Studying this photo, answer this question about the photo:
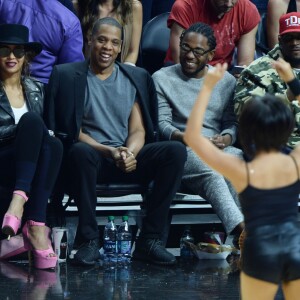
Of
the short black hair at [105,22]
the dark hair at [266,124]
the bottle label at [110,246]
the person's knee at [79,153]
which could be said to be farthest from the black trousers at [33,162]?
the dark hair at [266,124]

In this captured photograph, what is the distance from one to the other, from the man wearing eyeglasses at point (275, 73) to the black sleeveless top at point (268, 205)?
275 centimetres

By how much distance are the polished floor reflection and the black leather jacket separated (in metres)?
0.85

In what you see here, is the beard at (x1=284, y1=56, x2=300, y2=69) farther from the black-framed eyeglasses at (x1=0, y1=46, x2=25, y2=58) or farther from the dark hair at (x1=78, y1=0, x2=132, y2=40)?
the black-framed eyeglasses at (x1=0, y1=46, x2=25, y2=58)

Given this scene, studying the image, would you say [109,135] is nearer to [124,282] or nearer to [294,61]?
[124,282]

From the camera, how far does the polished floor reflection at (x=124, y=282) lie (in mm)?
5086

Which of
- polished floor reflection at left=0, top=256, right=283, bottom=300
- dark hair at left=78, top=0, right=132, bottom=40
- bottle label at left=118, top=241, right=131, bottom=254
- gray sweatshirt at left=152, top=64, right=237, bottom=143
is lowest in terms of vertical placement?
polished floor reflection at left=0, top=256, right=283, bottom=300

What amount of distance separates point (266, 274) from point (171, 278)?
6.92 feet

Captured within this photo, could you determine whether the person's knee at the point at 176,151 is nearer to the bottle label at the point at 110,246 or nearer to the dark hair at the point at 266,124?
the bottle label at the point at 110,246

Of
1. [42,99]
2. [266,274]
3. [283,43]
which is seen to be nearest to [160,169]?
[42,99]

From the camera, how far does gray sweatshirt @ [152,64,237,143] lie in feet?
21.4

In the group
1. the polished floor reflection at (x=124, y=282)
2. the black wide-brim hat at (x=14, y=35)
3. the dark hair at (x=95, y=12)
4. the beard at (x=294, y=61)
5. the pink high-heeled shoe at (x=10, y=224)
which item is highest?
the dark hair at (x=95, y=12)

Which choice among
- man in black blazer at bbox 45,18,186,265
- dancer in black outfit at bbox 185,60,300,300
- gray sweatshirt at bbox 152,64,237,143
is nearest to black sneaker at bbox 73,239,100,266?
man in black blazer at bbox 45,18,186,265

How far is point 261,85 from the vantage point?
252 inches

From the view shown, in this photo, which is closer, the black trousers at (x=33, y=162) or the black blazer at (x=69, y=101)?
the black trousers at (x=33, y=162)
